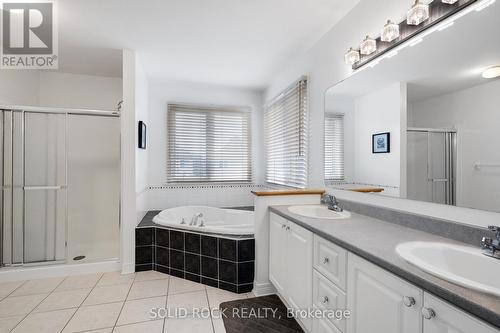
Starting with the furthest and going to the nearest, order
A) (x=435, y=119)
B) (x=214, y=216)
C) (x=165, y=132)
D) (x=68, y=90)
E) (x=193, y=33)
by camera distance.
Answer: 1. (x=165, y=132)
2. (x=214, y=216)
3. (x=68, y=90)
4. (x=193, y=33)
5. (x=435, y=119)

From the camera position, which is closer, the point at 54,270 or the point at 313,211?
the point at 313,211

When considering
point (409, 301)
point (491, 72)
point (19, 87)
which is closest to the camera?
point (409, 301)

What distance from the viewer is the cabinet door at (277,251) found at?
6.21 feet

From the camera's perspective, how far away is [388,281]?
3.04 feet

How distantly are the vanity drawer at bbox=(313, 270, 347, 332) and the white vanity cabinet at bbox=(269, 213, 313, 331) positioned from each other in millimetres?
61

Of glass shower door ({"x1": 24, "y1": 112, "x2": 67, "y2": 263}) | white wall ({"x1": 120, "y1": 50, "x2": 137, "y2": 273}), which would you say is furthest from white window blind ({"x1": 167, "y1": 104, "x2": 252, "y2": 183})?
glass shower door ({"x1": 24, "y1": 112, "x2": 67, "y2": 263})

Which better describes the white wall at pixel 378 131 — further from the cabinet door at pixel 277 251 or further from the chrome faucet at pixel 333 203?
the cabinet door at pixel 277 251

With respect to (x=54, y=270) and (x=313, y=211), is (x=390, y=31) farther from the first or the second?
(x=54, y=270)

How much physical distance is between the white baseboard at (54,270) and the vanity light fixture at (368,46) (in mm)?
3152

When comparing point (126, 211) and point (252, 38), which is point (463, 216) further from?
point (126, 211)

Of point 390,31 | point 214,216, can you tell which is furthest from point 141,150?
point 390,31

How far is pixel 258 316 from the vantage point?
1894 millimetres

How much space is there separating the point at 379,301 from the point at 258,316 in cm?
121

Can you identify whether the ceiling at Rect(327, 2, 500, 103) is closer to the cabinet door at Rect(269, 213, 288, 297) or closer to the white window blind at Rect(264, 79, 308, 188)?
the white window blind at Rect(264, 79, 308, 188)
